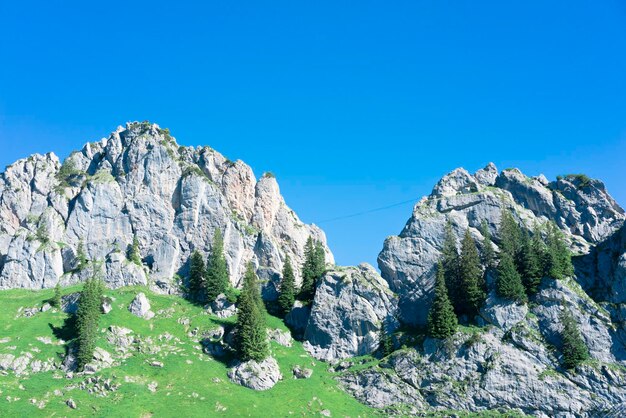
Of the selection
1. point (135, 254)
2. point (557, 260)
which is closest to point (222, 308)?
point (135, 254)

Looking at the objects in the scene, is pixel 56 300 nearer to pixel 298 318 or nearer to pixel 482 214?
pixel 298 318

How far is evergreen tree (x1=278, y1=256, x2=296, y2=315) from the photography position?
117m

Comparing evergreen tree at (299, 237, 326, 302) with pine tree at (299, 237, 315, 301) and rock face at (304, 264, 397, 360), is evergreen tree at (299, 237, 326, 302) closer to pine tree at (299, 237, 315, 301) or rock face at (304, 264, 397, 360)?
pine tree at (299, 237, 315, 301)

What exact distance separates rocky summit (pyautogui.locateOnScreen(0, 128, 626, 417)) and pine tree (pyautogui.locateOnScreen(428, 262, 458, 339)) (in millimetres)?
1343

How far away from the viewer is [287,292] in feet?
388

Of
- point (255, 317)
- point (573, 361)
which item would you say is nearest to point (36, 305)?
point (255, 317)

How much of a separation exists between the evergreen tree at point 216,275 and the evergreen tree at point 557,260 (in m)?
67.2

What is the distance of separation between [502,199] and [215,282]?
2729 inches

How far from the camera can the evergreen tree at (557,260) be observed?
10262 centimetres

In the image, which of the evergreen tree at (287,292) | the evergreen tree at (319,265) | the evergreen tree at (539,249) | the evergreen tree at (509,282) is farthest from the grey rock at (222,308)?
the evergreen tree at (539,249)

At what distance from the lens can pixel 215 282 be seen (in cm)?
11594

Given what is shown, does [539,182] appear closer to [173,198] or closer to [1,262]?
[173,198]

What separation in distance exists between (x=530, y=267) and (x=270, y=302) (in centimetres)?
5579

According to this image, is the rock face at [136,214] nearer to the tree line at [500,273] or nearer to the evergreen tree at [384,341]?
the evergreen tree at [384,341]
